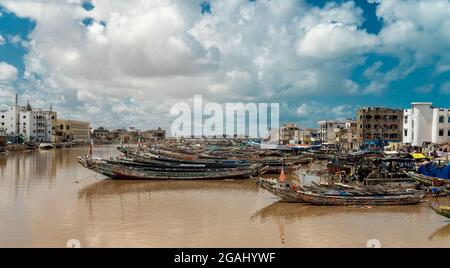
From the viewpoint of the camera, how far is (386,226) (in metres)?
18.3

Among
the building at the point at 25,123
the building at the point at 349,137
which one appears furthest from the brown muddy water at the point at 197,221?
the building at the point at 25,123

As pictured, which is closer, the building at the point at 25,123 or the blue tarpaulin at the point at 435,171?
the blue tarpaulin at the point at 435,171

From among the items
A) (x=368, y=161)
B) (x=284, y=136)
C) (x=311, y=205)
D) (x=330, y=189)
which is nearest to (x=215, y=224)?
(x=311, y=205)

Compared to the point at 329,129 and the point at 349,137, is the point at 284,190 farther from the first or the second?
the point at 329,129

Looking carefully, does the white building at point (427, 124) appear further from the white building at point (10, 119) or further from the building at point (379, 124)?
the white building at point (10, 119)

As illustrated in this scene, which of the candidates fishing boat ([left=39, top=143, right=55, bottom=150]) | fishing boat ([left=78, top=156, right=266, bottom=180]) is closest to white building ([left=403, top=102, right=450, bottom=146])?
fishing boat ([left=78, top=156, right=266, bottom=180])

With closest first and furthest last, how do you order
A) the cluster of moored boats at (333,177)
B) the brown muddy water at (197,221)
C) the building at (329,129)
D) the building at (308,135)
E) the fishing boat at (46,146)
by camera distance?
1. the brown muddy water at (197,221)
2. the cluster of moored boats at (333,177)
3. the fishing boat at (46,146)
4. the building at (329,129)
5. the building at (308,135)

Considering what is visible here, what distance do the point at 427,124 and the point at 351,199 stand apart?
35039 mm

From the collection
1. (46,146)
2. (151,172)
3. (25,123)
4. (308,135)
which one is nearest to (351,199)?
(151,172)

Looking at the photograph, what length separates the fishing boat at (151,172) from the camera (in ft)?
116

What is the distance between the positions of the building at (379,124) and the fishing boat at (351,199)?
145 feet

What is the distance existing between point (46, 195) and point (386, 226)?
20354 mm

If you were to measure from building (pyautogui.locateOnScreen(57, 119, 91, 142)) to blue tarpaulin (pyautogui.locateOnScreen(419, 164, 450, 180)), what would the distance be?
334ft
